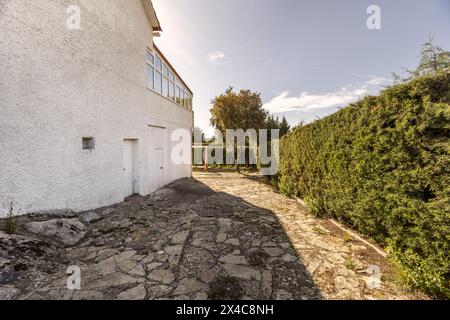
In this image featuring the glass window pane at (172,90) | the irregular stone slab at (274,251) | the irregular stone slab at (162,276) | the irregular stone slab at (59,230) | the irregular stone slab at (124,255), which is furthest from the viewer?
the glass window pane at (172,90)

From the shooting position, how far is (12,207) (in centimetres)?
433

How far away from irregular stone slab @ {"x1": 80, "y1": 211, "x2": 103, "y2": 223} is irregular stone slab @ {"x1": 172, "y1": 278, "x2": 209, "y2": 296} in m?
3.59

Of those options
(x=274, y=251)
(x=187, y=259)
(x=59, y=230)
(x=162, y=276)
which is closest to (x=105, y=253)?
(x=59, y=230)

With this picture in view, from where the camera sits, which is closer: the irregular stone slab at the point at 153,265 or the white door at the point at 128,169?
the irregular stone slab at the point at 153,265

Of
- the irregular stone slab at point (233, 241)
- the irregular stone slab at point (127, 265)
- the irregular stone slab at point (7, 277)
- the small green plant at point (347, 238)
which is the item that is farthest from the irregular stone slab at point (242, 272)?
the irregular stone slab at point (7, 277)

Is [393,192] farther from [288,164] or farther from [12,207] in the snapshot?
[12,207]

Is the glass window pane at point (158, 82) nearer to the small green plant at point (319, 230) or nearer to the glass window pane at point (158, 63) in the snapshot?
the glass window pane at point (158, 63)

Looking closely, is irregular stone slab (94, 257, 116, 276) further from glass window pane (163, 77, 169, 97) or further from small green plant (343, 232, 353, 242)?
glass window pane (163, 77, 169, 97)

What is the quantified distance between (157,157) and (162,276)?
6.97 m

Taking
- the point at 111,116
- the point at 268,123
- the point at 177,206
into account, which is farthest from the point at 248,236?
the point at 268,123

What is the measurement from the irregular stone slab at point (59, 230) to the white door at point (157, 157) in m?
4.33

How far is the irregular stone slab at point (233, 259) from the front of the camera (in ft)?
12.0

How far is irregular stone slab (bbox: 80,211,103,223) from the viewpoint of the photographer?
17.6 ft

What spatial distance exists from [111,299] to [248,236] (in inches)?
111
